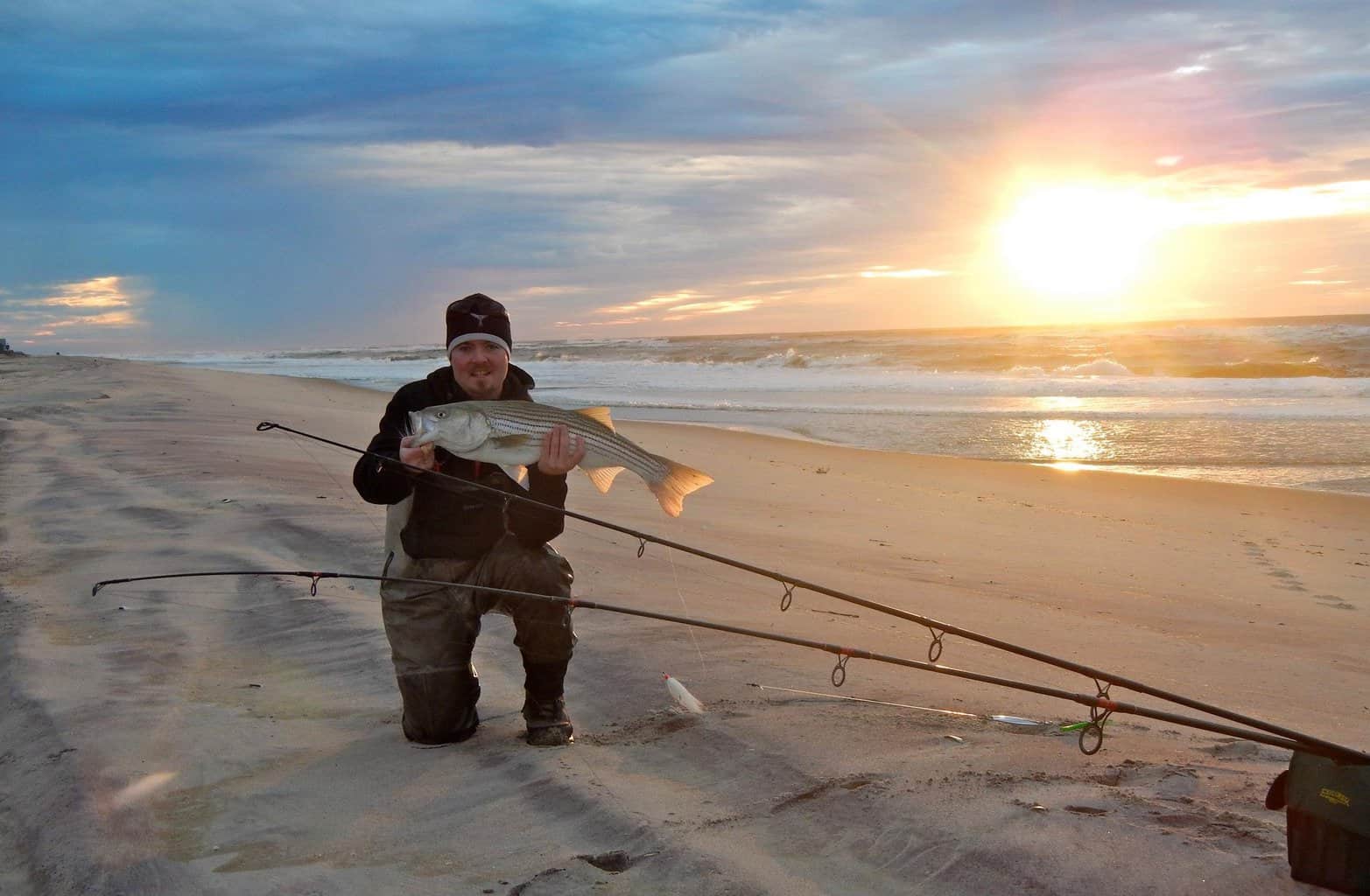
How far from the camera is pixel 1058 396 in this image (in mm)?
20094

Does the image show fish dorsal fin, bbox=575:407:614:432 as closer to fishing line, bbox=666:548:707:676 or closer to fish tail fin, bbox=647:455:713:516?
fish tail fin, bbox=647:455:713:516

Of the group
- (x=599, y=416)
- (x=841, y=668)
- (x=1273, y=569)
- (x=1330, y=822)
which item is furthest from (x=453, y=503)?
(x=1273, y=569)

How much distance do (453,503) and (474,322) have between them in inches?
24.9

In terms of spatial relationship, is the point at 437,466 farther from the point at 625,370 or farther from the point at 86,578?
the point at 625,370

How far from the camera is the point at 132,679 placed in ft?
13.0

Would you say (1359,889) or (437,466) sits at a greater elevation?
(437,466)

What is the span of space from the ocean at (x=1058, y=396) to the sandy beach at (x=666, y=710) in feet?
13.7

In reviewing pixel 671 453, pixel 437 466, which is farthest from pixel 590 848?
pixel 671 453

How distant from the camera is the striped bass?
3236mm

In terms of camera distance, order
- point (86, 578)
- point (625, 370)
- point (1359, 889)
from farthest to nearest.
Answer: point (625, 370), point (86, 578), point (1359, 889)

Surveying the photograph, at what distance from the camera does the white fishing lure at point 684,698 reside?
3812 mm

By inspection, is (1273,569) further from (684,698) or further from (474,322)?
(474,322)

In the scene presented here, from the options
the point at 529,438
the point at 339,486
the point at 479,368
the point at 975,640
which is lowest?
the point at 339,486

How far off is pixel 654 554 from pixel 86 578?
2949mm
